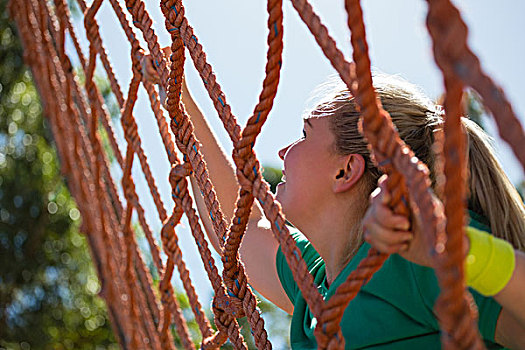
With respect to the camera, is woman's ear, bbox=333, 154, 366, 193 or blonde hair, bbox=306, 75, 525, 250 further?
woman's ear, bbox=333, 154, 366, 193

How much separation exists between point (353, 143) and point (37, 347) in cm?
222

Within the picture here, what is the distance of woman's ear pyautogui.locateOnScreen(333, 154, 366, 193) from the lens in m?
0.92

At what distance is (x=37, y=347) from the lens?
275 centimetres

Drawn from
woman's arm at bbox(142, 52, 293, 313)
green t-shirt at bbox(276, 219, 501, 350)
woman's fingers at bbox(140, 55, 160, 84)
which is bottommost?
green t-shirt at bbox(276, 219, 501, 350)

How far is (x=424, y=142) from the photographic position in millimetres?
912

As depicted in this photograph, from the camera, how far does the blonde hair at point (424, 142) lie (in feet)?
2.64

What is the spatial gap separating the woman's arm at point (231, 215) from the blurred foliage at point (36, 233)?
1.80 metres

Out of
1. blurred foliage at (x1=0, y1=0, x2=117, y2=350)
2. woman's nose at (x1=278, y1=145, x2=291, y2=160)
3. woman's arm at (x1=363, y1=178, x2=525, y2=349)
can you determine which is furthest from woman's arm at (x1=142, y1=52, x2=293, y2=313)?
blurred foliage at (x1=0, y1=0, x2=117, y2=350)

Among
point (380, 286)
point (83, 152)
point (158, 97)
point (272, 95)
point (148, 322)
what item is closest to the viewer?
point (272, 95)

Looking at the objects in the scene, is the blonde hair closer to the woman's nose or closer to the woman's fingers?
the woman's nose

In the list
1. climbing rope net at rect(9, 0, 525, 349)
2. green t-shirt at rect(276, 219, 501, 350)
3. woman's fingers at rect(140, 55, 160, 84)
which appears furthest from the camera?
woman's fingers at rect(140, 55, 160, 84)

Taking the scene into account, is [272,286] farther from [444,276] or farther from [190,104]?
[444,276]

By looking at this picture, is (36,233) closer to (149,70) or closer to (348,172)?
(149,70)

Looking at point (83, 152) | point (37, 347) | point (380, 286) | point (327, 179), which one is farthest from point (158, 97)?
point (37, 347)
